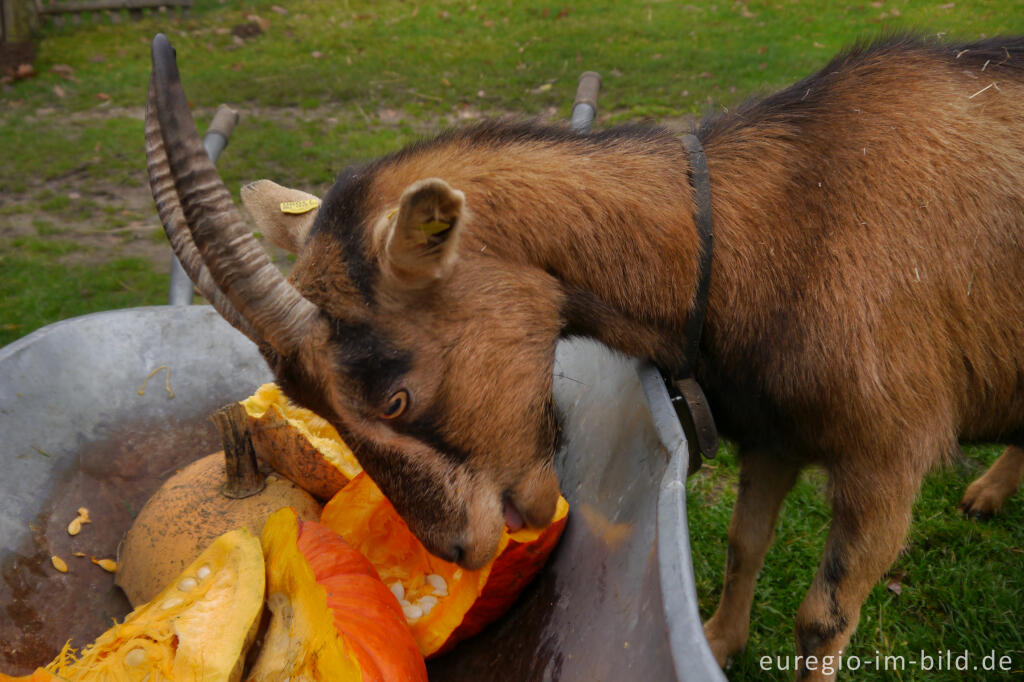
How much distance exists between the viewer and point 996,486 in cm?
445

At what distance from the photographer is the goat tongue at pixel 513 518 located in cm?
267

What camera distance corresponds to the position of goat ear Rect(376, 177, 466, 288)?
6.88 ft

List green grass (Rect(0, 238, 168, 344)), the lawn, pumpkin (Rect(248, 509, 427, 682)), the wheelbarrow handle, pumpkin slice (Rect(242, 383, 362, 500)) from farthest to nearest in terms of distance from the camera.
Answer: green grass (Rect(0, 238, 168, 344)) < the lawn < the wheelbarrow handle < pumpkin slice (Rect(242, 383, 362, 500)) < pumpkin (Rect(248, 509, 427, 682))

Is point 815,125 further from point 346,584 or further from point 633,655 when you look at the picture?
point 346,584

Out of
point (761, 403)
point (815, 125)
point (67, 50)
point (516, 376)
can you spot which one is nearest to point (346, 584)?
point (516, 376)

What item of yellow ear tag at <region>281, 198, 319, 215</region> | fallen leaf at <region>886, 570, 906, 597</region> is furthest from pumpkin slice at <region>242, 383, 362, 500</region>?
fallen leaf at <region>886, 570, 906, 597</region>

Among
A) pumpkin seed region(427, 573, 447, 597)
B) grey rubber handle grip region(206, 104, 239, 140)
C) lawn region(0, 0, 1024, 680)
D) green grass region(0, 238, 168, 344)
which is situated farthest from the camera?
green grass region(0, 238, 168, 344)

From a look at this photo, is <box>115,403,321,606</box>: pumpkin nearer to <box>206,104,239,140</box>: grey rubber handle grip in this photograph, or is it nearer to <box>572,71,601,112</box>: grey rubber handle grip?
<box>206,104,239,140</box>: grey rubber handle grip

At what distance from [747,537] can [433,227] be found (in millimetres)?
2160

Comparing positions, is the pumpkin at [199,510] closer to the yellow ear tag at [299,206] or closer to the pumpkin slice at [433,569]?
the pumpkin slice at [433,569]

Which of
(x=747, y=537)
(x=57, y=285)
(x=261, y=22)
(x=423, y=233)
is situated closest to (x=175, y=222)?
(x=423, y=233)

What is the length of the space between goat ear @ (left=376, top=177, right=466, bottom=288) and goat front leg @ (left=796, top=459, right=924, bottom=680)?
58.7 inches

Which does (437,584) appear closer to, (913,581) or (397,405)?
(397,405)

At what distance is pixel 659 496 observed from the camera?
207 centimetres
